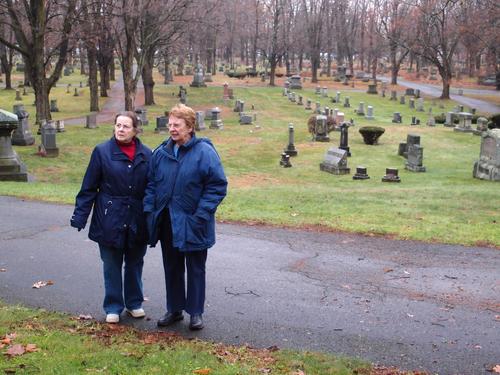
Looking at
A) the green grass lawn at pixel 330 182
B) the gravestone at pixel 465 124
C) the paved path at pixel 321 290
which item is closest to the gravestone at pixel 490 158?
the green grass lawn at pixel 330 182

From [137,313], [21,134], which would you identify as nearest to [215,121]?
[21,134]

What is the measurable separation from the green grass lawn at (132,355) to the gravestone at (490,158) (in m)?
15.0

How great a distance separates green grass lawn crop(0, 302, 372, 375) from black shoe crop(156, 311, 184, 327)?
0.13 meters

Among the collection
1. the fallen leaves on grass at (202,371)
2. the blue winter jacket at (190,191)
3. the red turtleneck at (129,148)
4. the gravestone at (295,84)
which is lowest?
the fallen leaves on grass at (202,371)

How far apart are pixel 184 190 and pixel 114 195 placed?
63 centimetres

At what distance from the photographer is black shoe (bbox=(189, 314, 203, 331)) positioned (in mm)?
5121

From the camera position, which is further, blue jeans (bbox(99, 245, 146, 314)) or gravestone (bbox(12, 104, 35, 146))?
gravestone (bbox(12, 104, 35, 146))

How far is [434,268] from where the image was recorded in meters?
7.42

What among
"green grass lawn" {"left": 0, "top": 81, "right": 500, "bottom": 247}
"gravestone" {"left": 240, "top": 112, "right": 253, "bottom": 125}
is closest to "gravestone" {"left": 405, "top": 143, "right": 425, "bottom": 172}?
"green grass lawn" {"left": 0, "top": 81, "right": 500, "bottom": 247}

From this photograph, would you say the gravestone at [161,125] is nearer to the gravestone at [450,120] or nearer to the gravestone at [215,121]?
the gravestone at [215,121]

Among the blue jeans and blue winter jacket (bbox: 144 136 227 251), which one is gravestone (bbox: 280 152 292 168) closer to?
the blue jeans

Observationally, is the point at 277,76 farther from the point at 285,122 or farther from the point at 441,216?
the point at 441,216

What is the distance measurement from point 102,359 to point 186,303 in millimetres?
1004

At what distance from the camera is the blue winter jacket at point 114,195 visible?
16.4 ft
